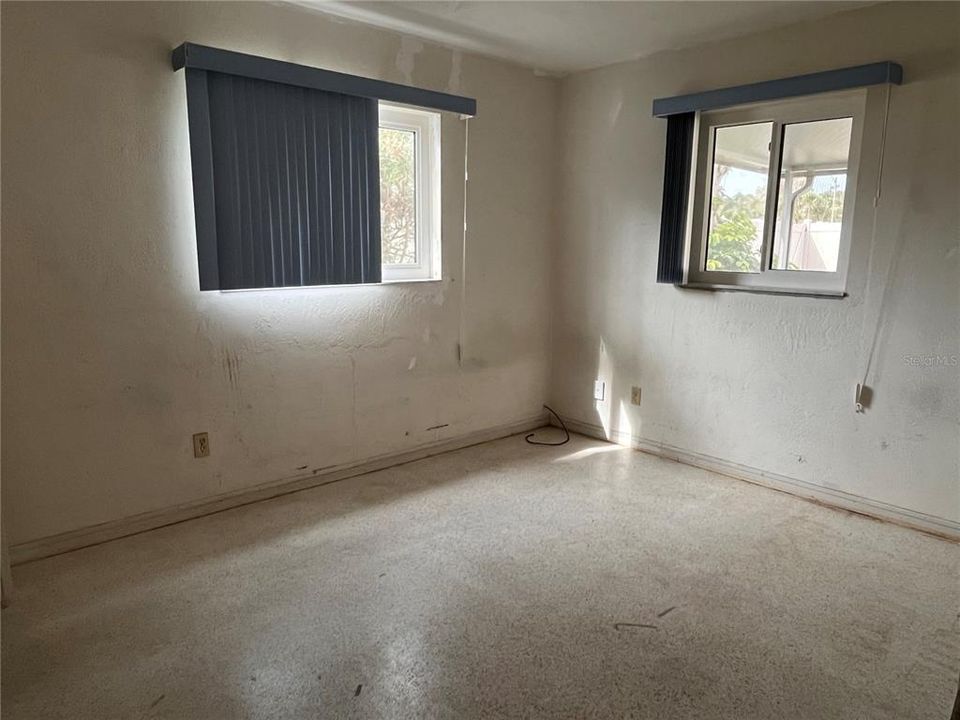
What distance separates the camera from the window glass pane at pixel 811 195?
292 cm

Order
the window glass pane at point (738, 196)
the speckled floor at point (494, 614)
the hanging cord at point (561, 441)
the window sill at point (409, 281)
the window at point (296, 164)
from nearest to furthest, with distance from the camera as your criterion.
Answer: the speckled floor at point (494, 614)
the window at point (296, 164)
the window glass pane at point (738, 196)
the window sill at point (409, 281)
the hanging cord at point (561, 441)

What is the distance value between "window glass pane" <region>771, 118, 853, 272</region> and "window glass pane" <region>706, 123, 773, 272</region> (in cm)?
9

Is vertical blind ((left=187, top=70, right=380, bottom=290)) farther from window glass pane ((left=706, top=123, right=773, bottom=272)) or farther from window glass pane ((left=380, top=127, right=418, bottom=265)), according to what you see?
window glass pane ((left=706, top=123, right=773, bottom=272))

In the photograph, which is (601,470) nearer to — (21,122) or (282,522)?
(282,522)

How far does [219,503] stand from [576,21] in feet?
9.00

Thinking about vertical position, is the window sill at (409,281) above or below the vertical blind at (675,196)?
below

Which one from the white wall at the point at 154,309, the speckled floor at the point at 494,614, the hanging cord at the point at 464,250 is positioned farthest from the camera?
the hanging cord at the point at 464,250

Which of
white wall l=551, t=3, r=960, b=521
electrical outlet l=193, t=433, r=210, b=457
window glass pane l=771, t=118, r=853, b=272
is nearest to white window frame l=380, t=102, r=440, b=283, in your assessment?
white wall l=551, t=3, r=960, b=521

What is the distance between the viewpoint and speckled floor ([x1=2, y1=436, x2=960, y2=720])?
5.62ft

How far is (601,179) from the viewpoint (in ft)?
12.4

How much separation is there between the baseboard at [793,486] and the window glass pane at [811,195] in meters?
1.05

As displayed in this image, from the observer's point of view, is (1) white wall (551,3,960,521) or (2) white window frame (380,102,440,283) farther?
(2) white window frame (380,102,440,283)

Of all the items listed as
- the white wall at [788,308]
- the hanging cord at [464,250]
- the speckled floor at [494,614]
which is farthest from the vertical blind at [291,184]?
the white wall at [788,308]

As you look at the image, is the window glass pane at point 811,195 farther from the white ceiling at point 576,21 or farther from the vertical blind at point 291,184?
the vertical blind at point 291,184
